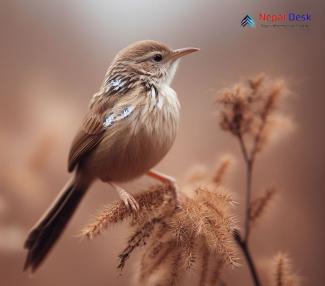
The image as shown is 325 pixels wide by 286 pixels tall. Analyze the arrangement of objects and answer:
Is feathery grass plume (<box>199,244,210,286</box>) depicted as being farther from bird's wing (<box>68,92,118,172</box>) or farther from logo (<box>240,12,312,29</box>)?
logo (<box>240,12,312,29</box>)

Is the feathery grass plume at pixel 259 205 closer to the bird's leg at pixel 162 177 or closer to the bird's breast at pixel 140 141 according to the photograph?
the bird's leg at pixel 162 177

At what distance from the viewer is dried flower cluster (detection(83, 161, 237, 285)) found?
1387 millimetres

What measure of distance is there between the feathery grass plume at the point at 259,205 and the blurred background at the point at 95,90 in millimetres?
44

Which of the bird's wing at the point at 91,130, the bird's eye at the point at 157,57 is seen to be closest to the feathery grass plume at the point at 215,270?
the bird's wing at the point at 91,130

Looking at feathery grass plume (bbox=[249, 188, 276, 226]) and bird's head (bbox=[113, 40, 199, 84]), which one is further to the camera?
feathery grass plume (bbox=[249, 188, 276, 226])

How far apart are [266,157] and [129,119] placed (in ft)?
2.11

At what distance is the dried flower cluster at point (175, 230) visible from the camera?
4.55 ft

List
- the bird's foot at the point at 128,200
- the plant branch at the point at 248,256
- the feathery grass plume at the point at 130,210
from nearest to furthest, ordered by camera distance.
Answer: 1. the feathery grass plume at the point at 130,210
2. the bird's foot at the point at 128,200
3. the plant branch at the point at 248,256

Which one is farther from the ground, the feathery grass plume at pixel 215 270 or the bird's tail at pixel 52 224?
the bird's tail at pixel 52 224

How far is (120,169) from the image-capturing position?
156 cm

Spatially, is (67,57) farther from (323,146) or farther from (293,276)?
(293,276)

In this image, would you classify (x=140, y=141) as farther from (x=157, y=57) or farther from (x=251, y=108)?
(x=251, y=108)

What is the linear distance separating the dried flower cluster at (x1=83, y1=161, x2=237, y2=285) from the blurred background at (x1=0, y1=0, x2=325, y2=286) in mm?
159

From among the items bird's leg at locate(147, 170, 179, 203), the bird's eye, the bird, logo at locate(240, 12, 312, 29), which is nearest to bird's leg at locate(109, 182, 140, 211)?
the bird
